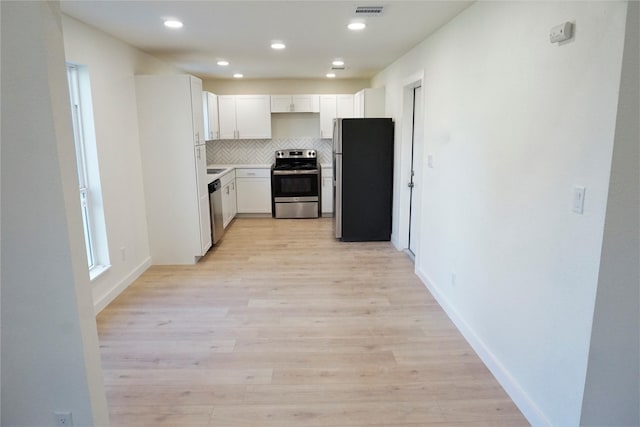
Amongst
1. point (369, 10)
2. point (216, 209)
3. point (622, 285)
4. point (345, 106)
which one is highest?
point (369, 10)

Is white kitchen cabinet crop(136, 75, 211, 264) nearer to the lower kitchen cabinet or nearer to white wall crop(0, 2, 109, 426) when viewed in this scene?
the lower kitchen cabinet

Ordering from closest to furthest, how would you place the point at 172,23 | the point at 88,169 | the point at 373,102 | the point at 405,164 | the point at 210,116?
the point at 172,23, the point at 88,169, the point at 405,164, the point at 373,102, the point at 210,116

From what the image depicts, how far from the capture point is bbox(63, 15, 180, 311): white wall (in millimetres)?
3365

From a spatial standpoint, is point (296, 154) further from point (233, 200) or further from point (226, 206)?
point (226, 206)

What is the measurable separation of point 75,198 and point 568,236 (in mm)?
2090

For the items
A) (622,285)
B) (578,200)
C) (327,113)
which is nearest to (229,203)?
(327,113)

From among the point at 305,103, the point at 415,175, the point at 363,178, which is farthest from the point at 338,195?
the point at 305,103

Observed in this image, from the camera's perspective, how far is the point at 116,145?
3783 millimetres

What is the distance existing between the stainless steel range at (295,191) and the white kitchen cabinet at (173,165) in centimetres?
217

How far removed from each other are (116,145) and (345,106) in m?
4.10

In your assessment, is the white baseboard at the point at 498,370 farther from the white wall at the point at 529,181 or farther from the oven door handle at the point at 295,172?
the oven door handle at the point at 295,172

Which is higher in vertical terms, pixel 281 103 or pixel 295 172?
pixel 281 103

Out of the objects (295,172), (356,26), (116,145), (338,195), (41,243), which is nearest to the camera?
(41,243)

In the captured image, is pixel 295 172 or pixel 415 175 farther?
pixel 295 172
